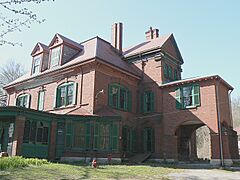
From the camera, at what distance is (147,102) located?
24047 mm

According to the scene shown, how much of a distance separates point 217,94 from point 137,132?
7.63m

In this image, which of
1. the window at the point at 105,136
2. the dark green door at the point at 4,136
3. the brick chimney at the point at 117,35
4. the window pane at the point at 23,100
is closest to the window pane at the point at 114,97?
the window at the point at 105,136

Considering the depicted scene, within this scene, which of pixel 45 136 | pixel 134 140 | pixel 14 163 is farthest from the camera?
pixel 134 140

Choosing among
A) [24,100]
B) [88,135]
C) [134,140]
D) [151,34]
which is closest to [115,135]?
[88,135]

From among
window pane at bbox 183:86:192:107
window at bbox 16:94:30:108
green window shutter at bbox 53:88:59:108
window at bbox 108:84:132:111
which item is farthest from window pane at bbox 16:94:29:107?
window pane at bbox 183:86:192:107

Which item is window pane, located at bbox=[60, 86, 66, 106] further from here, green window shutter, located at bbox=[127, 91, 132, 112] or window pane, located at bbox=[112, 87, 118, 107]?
green window shutter, located at bbox=[127, 91, 132, 112]

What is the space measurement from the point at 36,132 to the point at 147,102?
1041 cm

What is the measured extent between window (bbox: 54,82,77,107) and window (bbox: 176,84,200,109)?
8.42 meters

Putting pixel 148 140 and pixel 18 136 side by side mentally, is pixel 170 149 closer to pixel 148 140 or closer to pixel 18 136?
pixel 148 140

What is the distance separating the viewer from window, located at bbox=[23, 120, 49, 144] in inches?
674

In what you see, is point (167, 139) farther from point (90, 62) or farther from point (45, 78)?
point (45, 78)

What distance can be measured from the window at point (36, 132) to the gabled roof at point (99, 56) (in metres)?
5.93

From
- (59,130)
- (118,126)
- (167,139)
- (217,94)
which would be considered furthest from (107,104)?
(217,94)

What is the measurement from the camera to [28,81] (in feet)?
83.9
